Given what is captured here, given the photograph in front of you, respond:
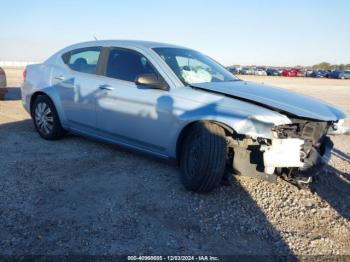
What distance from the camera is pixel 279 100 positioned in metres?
3.97

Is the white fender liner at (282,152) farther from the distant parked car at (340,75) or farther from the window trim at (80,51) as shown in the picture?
the distant parked car at (340,75)

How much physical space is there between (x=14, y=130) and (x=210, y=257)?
5081 millimetres

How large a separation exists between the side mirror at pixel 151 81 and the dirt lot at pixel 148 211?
1104 millimetres

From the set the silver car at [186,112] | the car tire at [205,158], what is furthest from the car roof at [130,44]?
the car tire at [205,158]

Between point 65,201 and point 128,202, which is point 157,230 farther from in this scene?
point 65,201

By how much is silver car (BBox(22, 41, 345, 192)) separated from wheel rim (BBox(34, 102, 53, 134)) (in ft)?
0.11

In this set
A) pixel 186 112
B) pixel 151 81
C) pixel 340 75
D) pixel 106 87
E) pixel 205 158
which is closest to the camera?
pixel 205 158

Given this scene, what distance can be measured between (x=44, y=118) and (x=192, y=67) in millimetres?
2672

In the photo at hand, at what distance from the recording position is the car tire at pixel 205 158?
3783 mm

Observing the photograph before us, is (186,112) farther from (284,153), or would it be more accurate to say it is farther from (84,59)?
(84,59)

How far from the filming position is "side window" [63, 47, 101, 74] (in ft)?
17.6

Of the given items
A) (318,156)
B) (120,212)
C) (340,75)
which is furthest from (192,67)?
(340,75)

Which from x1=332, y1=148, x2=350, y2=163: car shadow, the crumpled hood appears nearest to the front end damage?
the crumpled hood

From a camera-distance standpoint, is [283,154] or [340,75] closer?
[283,154]
